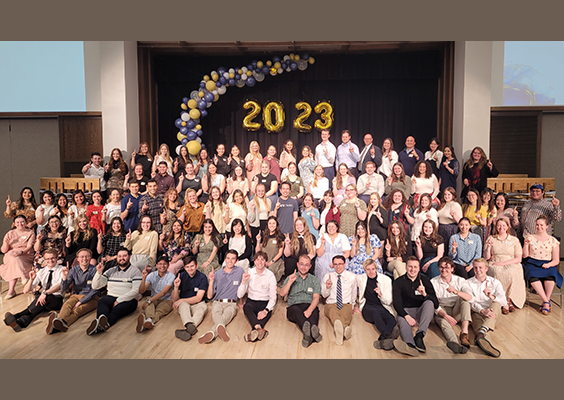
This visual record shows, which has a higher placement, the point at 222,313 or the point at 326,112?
the point at 326,112

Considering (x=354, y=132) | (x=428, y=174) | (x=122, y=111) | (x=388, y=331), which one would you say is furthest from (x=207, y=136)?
(x=388, y=331)

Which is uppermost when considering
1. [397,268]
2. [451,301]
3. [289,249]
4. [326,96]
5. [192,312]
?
[326,96]

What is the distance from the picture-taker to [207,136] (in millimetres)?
9195

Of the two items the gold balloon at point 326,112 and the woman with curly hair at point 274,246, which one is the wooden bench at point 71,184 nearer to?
the woman with curly hair at point 274,246

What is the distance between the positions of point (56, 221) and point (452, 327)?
4918mm

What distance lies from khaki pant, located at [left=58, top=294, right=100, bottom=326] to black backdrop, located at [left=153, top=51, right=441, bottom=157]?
15.3 ft

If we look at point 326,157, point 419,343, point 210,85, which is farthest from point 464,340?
point 210,85

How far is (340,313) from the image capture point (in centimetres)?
447

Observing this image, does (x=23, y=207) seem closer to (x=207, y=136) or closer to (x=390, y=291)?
(x=207, y=136)

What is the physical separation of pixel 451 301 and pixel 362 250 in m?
1.09

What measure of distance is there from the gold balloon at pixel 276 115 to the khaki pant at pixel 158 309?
4.64 meters

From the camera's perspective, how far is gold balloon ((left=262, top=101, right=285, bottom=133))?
28.4 ft

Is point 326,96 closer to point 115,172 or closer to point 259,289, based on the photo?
point 115,172

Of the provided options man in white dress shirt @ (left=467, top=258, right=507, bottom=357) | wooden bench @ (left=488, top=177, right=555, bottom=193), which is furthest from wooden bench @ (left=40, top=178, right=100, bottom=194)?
wooden bench @ (left=488, top=177, right=555, bottom=193)
